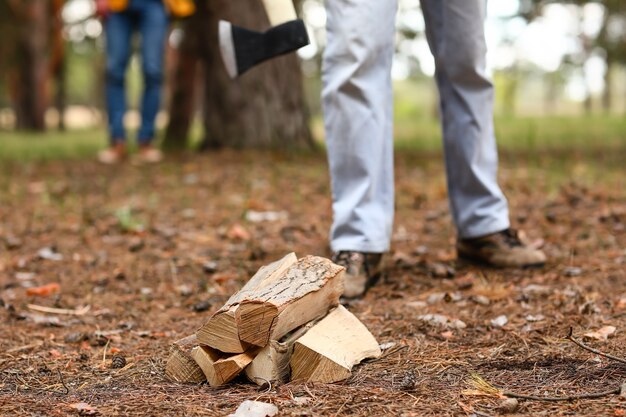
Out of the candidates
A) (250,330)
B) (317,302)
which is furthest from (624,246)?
(250,330)

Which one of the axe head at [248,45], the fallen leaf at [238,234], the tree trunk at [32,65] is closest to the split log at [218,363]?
the axe head at [248,45]

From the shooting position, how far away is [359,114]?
280cm

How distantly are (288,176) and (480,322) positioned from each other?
3583 millimetres

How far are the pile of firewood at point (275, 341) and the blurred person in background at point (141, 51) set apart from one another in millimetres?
5169

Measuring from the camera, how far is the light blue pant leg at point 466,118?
10.0ft

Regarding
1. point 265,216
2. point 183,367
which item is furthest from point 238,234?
point 183,367

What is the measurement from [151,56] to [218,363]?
17.6ft

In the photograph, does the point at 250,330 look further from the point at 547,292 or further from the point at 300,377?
the point at 547,292

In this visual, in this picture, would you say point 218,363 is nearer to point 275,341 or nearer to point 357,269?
point 275,341

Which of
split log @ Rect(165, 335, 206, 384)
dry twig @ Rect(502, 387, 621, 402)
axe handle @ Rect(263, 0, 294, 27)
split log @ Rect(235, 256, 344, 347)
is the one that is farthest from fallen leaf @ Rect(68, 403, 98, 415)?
axe handle @ Rect(263, 0, 294, 27)

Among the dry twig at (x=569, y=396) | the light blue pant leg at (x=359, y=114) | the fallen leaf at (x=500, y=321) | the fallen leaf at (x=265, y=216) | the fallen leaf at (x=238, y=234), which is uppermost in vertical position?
the light blue pant leg at (x=359, y=114)

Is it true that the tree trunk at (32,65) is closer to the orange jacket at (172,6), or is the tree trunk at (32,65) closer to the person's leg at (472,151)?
the orange jacket at (172,6)

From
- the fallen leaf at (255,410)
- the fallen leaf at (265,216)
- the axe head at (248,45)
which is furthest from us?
the fallen leaf at (265,216)

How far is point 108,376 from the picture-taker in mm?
2070
